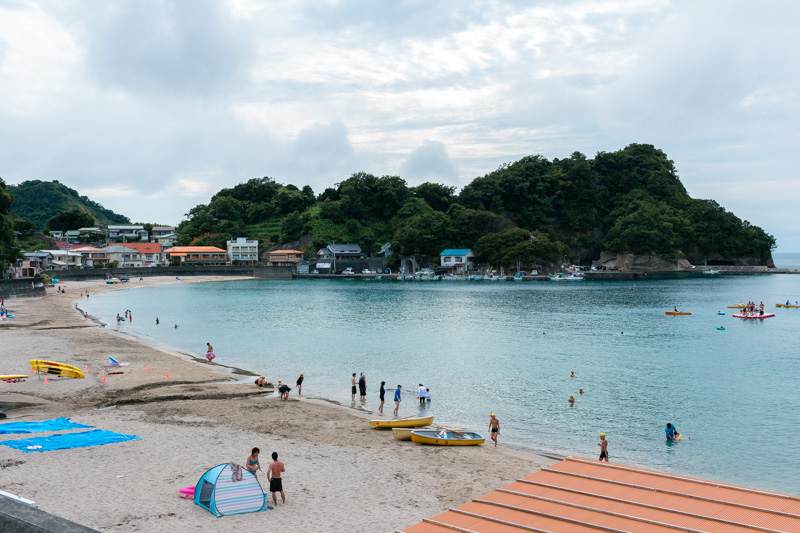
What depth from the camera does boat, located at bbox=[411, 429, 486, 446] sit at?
20.0 meters

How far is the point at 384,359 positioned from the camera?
38531 mm

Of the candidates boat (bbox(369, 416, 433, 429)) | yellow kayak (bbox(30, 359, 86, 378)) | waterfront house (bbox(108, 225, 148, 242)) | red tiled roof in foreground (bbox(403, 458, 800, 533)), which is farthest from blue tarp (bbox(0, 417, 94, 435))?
waterfront house (bbox(108, 225, 148, 242))

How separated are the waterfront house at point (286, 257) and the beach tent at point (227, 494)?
448 ft

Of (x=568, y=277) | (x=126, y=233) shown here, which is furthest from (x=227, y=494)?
(x=126, y=233)

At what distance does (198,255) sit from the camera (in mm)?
145375

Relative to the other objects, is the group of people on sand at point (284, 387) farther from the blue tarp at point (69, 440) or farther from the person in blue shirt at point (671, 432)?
the person in blue shirt at point (671, 432)

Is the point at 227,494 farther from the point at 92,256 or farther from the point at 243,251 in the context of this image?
the point at 243,251

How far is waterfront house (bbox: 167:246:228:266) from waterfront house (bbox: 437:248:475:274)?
57138mm

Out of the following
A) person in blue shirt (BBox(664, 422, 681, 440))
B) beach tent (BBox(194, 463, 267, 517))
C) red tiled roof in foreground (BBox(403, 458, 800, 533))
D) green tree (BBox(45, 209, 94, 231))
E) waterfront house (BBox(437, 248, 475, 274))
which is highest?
green tree (BBox(45, 209, 94, 231))

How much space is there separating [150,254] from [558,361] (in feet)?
425

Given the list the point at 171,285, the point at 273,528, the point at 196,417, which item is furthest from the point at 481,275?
the point at 273,528

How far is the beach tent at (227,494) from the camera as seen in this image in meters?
13.2

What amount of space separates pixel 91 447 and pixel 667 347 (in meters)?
39.5

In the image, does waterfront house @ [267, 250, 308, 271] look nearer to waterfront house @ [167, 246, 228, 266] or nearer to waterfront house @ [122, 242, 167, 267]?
waterfront house @ [167, 246, 228, 266]
